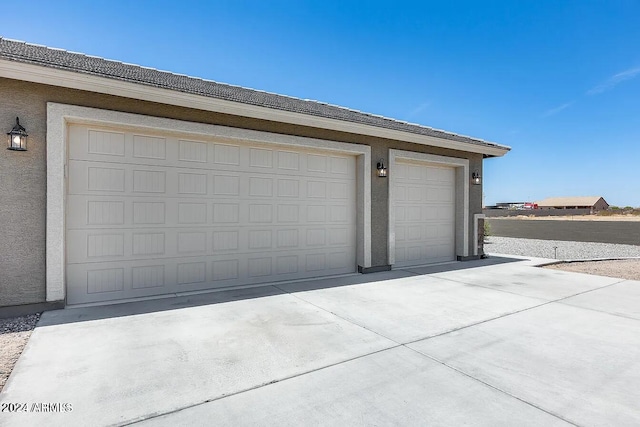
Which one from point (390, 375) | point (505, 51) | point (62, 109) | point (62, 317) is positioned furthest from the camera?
point (505, 51)

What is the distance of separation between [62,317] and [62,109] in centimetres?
303

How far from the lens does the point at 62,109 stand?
4477mm

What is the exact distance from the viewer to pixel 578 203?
81.3 meters

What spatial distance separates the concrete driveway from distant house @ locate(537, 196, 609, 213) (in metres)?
94.3

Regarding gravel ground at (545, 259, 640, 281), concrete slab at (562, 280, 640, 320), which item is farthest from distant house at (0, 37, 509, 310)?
gravel ground at (545, 259, 640, 281)

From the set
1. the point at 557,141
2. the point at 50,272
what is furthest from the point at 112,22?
the point at 557,141

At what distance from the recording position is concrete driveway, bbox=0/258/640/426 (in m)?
2.17

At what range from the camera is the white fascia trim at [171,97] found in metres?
4.14

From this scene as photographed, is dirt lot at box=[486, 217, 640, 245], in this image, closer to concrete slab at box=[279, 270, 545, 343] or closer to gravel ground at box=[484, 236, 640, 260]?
gravel ground at box=[484, 236, 640, 260]

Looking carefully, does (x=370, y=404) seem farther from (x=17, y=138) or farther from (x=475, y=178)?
(x=475, y=178)

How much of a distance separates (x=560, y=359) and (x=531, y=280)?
14.1 ft

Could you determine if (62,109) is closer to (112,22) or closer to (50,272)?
(50,272)

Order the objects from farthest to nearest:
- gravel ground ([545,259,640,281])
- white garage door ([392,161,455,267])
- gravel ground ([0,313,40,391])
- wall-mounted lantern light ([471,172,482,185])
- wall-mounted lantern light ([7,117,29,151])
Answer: wall-mounted lantern light ([471,172,482,185]) → white garage door ([392,161,455,267]) → gravel ground ([545,259,640,281]) → wall-mounted lantern light ([7,117,29,151]) → gravel ground ([0,313,40,391])

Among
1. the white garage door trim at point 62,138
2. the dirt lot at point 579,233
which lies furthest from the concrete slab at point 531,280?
the dirt lot at point 579,233
